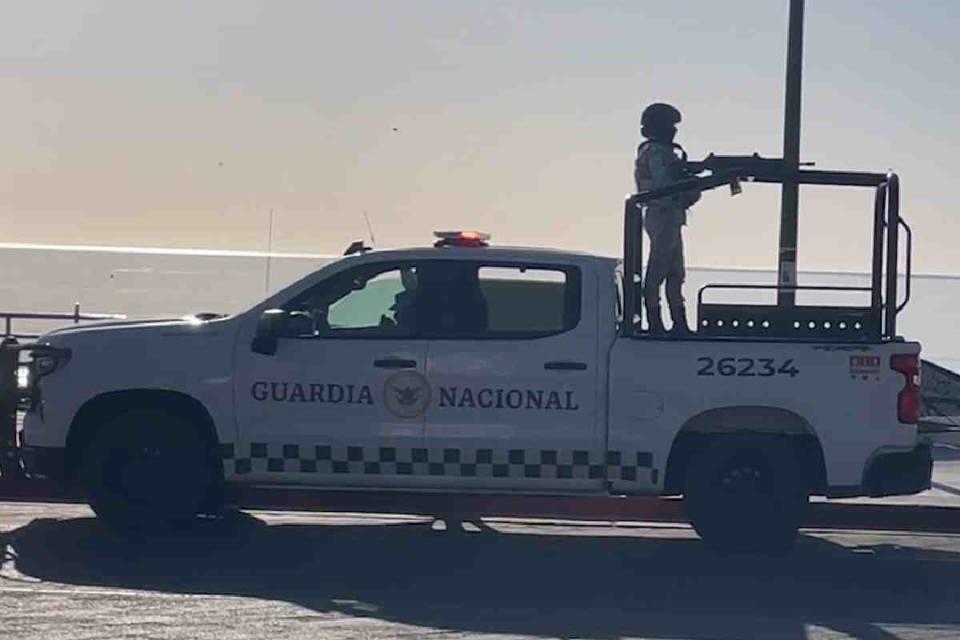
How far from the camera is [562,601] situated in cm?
873

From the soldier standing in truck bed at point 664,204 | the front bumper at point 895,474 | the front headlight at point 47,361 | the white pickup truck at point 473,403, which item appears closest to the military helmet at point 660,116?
the soldier standing in truck bed at point 664,204

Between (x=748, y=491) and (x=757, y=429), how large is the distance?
1.23ft

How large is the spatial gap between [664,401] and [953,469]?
7.38 metres

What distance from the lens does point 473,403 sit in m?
9.99

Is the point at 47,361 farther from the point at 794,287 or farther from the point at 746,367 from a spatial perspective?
the point at 794,287

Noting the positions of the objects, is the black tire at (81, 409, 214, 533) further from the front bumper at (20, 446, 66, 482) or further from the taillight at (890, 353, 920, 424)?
the taillight at (890, 353, 920, 424)

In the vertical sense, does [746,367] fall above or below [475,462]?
above

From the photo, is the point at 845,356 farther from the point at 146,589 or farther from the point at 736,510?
the point at 146,589

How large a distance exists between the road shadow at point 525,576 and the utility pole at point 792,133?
5.18 m

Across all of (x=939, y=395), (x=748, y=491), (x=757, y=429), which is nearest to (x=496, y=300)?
(x=757, y=429)

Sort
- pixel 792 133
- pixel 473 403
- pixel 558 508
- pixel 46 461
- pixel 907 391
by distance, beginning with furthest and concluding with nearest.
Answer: pixel 792 133 < pixel 558 508 < pixel 46 461 < pixel 473 403 < pixel 907 391

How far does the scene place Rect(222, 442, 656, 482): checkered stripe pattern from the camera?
32.7 ft

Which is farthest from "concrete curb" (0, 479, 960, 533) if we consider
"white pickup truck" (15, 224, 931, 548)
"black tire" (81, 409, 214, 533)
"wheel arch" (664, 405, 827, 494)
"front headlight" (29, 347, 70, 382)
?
"front headlight" (29, 347, 70, 382)

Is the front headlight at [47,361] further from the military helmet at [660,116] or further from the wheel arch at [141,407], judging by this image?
the military helmet at [660,116]
